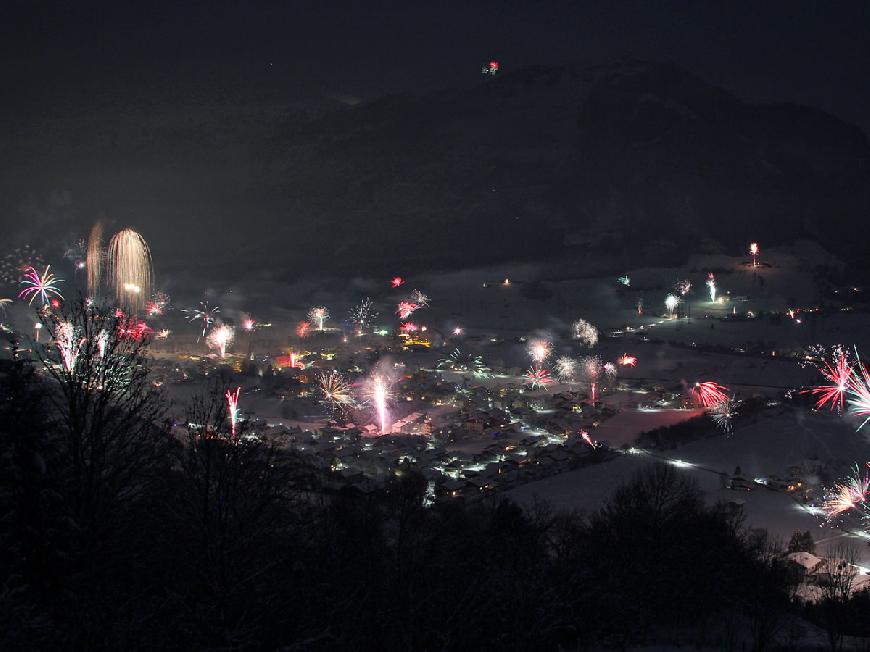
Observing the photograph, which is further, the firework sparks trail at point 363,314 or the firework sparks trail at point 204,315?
the firework sparks trail at point 363,314

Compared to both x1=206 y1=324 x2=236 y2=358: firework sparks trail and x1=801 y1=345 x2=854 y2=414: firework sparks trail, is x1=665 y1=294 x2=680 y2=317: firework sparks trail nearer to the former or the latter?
x1=801 y1=345 x2=854 y2=414: firework sparks trail

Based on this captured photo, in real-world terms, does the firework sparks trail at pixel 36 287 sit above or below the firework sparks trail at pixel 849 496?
above

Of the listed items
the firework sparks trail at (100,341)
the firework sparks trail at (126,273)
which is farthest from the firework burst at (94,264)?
the firework sparks trail at (100,341)

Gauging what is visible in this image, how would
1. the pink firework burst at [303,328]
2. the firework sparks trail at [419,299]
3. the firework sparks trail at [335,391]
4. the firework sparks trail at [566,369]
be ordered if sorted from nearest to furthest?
the firework sparks trail at [335,391] → the firework sparks trail at [566,369] → the pink firework burst at [303,328] → the firework sparks trail at [419,299]

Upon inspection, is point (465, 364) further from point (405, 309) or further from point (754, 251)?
point (754, 251)

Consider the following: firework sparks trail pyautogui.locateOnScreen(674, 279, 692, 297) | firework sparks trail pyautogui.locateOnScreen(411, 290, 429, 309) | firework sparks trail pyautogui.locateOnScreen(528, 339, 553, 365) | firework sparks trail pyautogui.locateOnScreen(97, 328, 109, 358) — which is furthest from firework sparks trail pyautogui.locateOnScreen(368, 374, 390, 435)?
firework sparks trail pyautogui.locateOnScreen(674, 279, 692, 297)

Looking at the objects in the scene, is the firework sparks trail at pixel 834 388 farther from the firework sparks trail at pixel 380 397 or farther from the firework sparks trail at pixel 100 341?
the firework sparks trail at pixel 100 341

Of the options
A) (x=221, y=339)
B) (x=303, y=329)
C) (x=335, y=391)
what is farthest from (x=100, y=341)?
(x=303, y=329)
